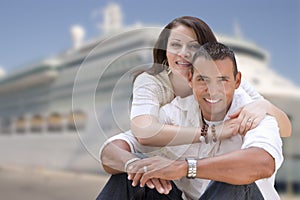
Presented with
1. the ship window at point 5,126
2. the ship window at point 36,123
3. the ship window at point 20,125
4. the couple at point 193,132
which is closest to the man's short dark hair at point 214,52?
the couple at point 193,132

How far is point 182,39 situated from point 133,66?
0.34 ft

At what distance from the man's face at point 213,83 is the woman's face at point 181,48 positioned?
2 centimetres

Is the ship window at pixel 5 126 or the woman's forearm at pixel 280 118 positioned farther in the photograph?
the ship window at pixel 5 126

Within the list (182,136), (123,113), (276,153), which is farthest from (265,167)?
(123,113)

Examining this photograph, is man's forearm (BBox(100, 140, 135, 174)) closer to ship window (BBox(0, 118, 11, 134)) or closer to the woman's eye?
the woman's eye

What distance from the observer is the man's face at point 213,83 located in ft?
2.02

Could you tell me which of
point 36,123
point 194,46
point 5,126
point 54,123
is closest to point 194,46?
point 194,46

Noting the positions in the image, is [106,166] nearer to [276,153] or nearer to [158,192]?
[158,192]

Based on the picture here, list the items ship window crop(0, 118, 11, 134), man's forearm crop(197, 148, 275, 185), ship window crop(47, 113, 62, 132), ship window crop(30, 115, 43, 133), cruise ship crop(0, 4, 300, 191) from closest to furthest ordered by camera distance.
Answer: man's forearm crop(197, 148, 275, 185) → cruise ship crop(0, 4, 300, 191) → ship window crop(47, 113, 62, 132) → ship window crop(30, 115, 43, 133) → ship window crop(0, 118, 11, 134)

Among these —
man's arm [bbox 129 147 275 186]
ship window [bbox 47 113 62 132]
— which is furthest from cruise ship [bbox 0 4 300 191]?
man's arm [bbox 129 147 275 186]

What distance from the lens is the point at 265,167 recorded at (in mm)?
582

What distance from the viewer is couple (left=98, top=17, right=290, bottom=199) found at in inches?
23.3

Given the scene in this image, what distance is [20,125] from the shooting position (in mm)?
9711

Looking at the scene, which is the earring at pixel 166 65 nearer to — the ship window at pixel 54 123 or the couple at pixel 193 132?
the couple at pixel 193 132
